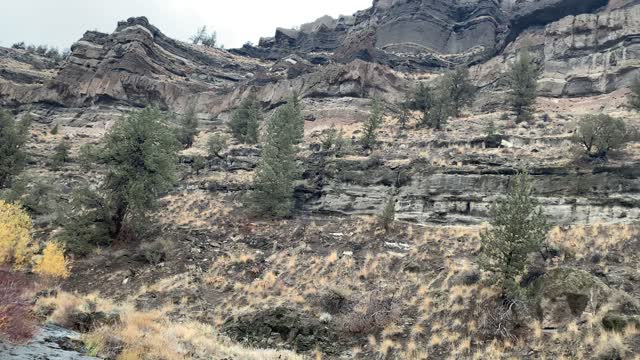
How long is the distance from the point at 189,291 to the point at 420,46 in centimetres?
8067

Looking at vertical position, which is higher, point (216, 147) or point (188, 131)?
point (188, 131)

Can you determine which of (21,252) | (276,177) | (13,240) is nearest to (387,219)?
(276,177)

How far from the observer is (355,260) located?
25.4m

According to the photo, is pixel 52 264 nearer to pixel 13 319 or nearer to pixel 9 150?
pixel 13 319

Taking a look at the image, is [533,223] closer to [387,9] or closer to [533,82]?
[533,82]

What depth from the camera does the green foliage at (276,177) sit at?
32.6 m

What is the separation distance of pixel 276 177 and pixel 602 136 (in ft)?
71.4

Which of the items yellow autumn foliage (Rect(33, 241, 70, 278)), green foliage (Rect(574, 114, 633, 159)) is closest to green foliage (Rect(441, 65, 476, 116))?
green foliage (Rect(574, 114, 633, 159))

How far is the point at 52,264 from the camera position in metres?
24.1

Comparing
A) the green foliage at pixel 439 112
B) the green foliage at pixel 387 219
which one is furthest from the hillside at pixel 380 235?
the green foliage at pixel 439 112

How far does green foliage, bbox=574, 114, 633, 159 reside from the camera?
30344 millimetres

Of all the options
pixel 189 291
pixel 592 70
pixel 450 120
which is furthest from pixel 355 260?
pixel 592 70

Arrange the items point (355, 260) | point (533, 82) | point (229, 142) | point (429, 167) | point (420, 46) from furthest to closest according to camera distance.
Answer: point (420, 46), point (229, 142), point (533, 82), point (429, 167), point (355, 260)

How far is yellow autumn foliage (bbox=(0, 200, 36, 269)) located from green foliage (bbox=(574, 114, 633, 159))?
34417 millimetres
